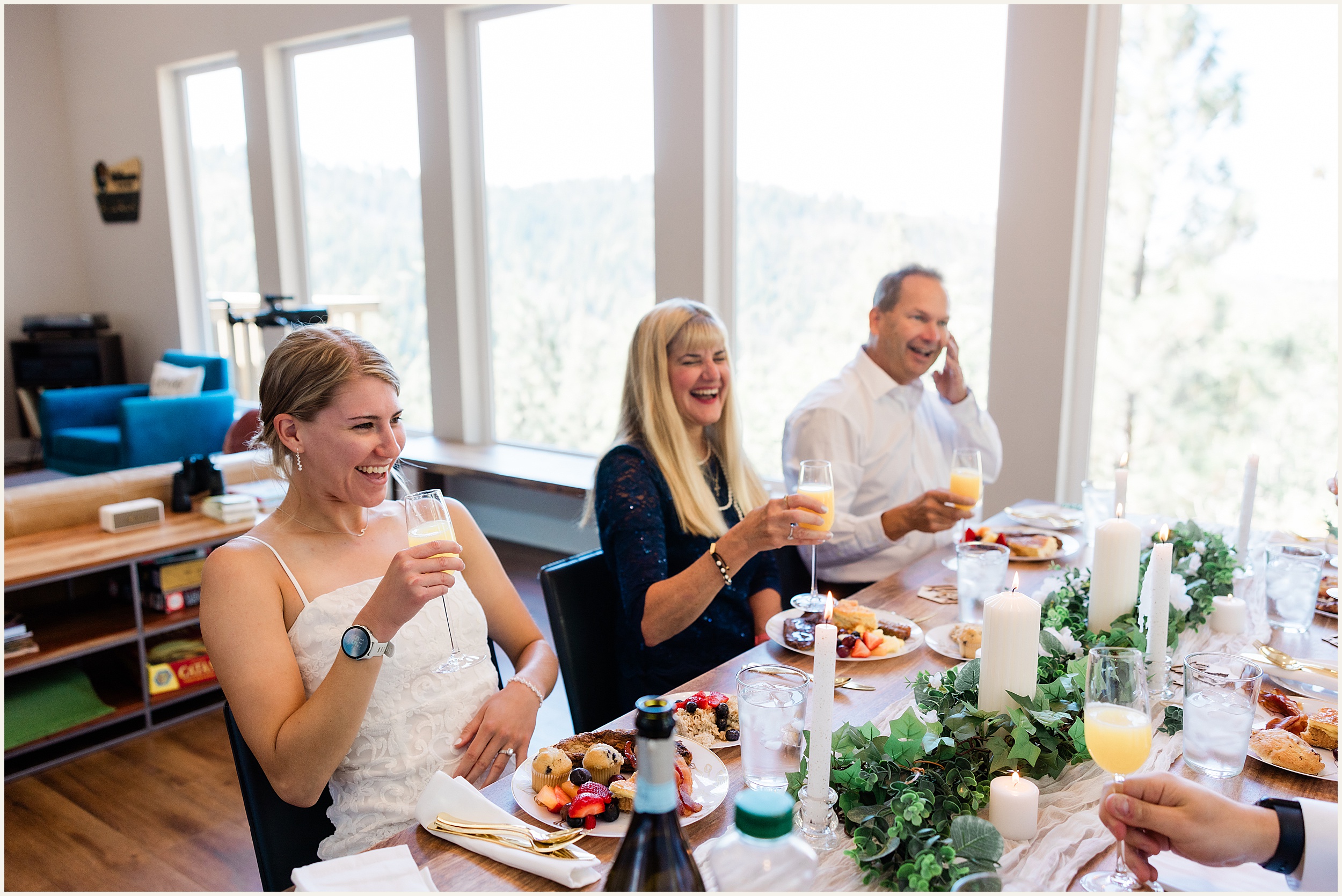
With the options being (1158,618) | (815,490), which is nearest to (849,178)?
(815,490)

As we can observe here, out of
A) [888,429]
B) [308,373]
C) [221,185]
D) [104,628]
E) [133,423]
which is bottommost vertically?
[104,628]

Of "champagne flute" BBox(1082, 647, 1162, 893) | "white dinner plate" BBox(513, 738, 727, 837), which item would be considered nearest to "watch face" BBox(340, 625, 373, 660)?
"white dinner plate" BBox(513, 738, 727, 837)

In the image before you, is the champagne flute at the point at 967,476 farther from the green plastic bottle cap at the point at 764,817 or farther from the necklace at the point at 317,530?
the green plastic bottle cap at the point at 764,817

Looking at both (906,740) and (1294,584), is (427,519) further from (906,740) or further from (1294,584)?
(1294,584)

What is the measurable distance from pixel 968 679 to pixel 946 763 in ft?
0.66

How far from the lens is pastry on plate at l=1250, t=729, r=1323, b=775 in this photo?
1.17 m

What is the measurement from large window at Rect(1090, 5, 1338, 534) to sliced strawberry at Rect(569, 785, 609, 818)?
3.01 meters

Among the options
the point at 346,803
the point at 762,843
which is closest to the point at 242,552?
the point at 346,803

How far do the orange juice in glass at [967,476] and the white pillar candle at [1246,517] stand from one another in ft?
1.71

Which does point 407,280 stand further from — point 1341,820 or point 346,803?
point 1341,820

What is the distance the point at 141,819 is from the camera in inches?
101

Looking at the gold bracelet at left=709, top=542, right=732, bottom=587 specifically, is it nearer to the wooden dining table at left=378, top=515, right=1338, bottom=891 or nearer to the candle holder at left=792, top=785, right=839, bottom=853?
the wooden dining table at left=378, top=515, right=1338, bottom=891

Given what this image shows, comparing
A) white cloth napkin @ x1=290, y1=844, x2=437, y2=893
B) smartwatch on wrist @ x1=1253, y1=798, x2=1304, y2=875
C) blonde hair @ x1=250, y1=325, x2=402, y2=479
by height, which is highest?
blonde hair @ x1=250, y1=325, x2=402, y2=479

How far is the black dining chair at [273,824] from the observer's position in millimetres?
1310
